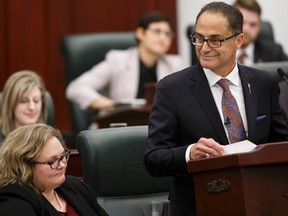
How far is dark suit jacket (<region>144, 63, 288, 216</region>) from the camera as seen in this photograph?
119 inches

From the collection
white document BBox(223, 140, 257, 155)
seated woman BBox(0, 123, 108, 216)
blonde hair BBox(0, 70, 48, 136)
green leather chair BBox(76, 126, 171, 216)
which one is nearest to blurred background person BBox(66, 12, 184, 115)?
blonde hair BBox(0, 70, 48, 136)

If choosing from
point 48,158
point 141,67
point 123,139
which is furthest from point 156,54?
point 48,158

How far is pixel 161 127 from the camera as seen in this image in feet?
9.98

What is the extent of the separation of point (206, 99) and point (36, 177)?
0.72 metres

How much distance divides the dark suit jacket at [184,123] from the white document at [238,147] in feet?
0.52

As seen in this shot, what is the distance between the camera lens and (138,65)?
20.8 feet

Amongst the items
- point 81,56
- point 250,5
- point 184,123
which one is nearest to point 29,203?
point 184,123

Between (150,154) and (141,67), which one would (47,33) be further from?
(150,154)

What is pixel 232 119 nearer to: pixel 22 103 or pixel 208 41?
pixel 208 41

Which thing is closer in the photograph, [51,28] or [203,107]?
[203,107]

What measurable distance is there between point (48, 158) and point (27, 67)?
3.72 meters

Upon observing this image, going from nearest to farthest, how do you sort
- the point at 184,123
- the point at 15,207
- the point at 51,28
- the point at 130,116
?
the point at 184,123 < the point at 15,207 < the point at 130,116 < the point at 51,28

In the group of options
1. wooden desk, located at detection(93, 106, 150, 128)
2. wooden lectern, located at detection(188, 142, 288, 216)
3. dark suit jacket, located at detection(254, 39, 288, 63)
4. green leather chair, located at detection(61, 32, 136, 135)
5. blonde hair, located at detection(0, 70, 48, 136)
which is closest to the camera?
wooden lectern, located at detection(188, 142, 288, 216)

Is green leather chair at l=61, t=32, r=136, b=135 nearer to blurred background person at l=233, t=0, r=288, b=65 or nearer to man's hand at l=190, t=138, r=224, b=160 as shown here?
blurred background person at l=233, t=0, r=288, b=65
